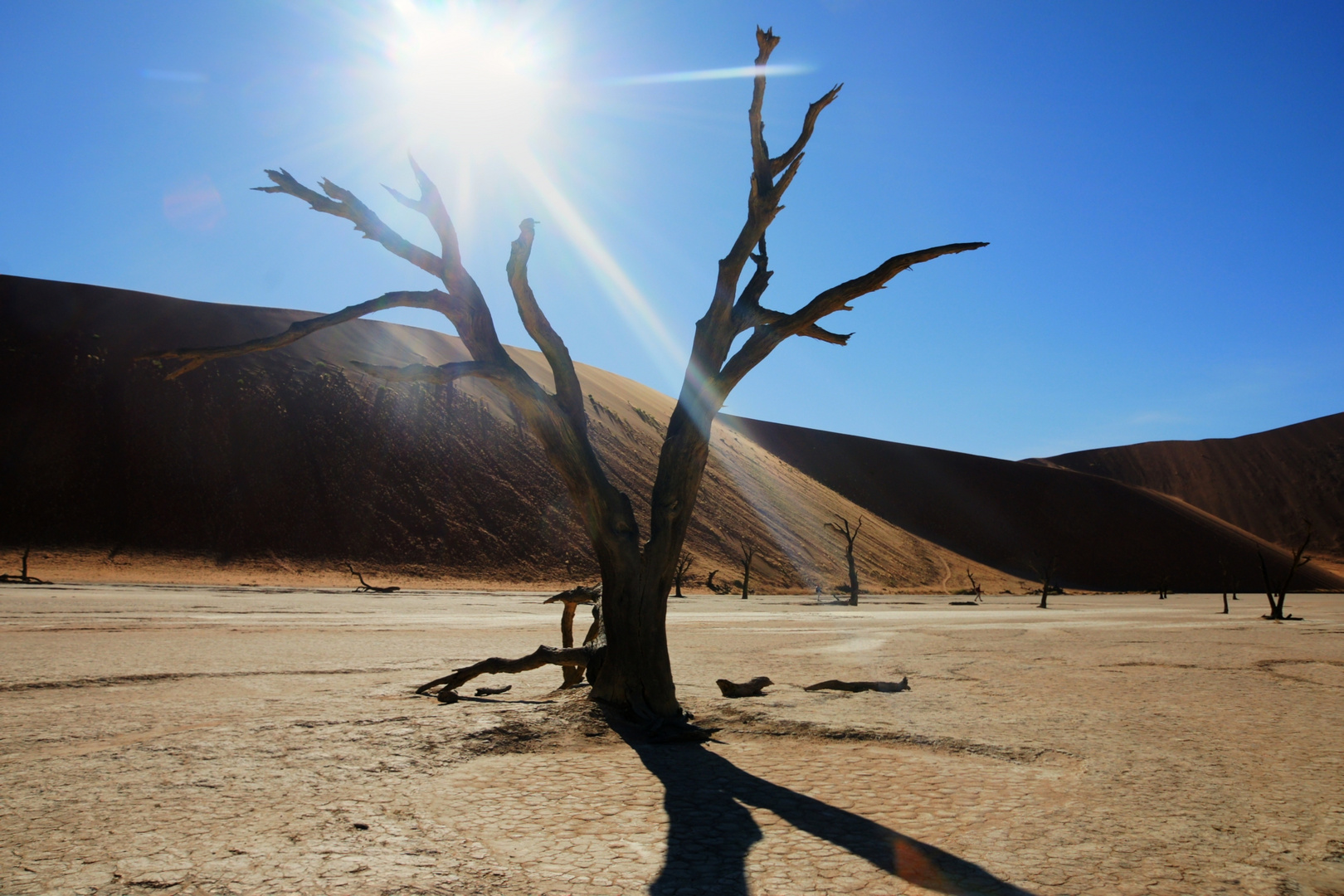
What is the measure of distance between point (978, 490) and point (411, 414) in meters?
60.0

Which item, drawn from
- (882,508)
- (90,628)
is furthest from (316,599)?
(882,508)

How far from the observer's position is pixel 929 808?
421cm

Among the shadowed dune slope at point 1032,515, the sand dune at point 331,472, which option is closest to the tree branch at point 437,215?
the sand dune at point 331,472

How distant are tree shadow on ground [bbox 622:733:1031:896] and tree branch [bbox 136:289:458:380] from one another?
3.89 metres

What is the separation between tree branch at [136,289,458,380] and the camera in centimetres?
602

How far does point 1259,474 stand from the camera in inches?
4021

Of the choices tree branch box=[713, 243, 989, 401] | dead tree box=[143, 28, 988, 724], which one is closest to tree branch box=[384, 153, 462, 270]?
dead tree box=[143, 28, 988, 724]

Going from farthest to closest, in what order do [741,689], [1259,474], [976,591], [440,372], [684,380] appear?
[1259,474] → [976,591] → [741,689] → [684,380] → [440,372]

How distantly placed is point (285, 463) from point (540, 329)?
140 feet

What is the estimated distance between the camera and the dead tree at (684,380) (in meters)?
6.44

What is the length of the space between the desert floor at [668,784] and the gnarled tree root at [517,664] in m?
0.27

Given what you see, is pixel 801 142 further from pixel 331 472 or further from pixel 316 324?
pixel 331 472

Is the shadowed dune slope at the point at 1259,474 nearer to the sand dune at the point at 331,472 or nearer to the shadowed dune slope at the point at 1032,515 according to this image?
the shadowed dune slope at the point at 1032,515

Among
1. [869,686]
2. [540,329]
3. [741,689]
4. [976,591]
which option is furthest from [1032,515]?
[540,329]
